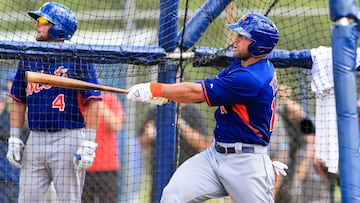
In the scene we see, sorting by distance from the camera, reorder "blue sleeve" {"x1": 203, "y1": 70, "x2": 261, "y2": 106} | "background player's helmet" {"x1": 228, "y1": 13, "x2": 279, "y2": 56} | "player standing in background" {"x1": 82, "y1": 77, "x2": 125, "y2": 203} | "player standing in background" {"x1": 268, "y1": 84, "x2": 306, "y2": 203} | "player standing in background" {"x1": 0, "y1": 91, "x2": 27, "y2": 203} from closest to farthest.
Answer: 1. "blue sleeve" {"x1": 203, "y1": 70, "x2": 261, "y2": 106}
2. "background player's helmet" {"x1": 228, "y1": 13, "x2": 279, "y2": 56}
3. "player standing in background" {"x1": 0, "y1": 91, "x2": 27, "y2": 203}
4. "player standing in background" {"x1": 82, "y1": 77, "x2": 125, "y2": 203}
5. "player standing in background" {"x1": 268, "y1": 84, "x2": 306, "y2": 203}

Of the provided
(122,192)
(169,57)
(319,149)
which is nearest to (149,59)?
(169,57)

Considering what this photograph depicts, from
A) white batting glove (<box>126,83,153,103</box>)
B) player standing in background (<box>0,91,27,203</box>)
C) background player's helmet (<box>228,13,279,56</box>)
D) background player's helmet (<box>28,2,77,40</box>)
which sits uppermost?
background player's helmet (<box>28,2,77,40</box>)

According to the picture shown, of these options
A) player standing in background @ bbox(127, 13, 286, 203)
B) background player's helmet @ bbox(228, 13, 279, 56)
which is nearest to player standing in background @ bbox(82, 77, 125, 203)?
player standing in background @ bbox(127, 13, 286, 203)

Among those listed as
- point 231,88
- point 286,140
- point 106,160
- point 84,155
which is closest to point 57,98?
point 84,155

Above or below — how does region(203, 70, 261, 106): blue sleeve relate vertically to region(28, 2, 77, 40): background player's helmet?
below

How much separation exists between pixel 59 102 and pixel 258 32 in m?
1.70

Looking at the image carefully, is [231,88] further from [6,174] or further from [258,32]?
[6,174]

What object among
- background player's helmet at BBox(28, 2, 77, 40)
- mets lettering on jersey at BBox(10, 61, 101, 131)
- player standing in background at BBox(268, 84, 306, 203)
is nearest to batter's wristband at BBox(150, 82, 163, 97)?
mets lettering on jersey at BBox(10, 61, 101, 131)

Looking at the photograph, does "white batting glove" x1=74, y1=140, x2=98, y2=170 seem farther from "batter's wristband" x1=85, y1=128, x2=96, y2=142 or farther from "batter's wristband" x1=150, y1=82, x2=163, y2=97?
"batter's wristband" x1=150, y1=82, x2=163, y2=97

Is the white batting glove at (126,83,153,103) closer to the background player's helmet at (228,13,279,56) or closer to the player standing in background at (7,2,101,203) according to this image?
the background player's helmet at (228,13,279,56)

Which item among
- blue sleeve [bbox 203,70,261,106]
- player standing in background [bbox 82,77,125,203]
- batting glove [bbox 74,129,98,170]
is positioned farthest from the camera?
player standing in background [bbox 82,77,125,203]

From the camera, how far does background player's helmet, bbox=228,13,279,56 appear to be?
16.6 feet

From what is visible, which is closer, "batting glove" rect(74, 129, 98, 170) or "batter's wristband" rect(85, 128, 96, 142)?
"batting glove" rect(74, 129, 98, 170)

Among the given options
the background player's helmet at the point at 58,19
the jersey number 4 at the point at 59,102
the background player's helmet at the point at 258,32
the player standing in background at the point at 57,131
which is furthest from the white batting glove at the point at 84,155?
the background player's helmet at the point at 258,32
